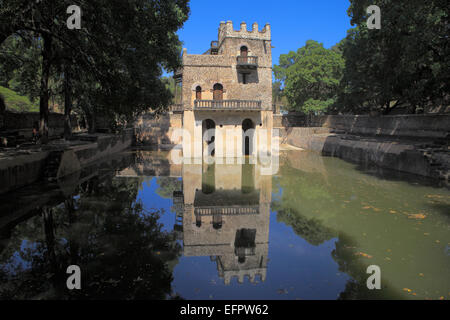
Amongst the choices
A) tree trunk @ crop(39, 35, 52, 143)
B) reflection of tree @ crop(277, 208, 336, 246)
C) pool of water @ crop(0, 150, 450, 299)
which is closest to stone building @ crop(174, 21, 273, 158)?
tree trunk @ crop(39, 35, 52, 143)

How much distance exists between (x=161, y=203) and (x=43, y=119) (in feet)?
32.6

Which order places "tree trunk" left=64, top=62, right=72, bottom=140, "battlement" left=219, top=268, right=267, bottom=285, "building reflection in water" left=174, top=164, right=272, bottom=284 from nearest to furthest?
"battlement" left=219, top=268, right=267, bottom=285 < "building reflection in water" left=174, top=164, right=272, bottom=284 < "tree trunk" left=64, top=62, right=72, bottom=140

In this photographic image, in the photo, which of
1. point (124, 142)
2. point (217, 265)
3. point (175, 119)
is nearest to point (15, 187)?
point (217, 265)

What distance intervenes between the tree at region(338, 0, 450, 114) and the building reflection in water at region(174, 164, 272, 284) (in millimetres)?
9901

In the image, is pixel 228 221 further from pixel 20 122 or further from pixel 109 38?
pixel 20 122

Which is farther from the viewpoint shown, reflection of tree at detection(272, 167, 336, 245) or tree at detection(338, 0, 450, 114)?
tree at detection(338, 0, 450, 114)

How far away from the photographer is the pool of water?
18.3 feet

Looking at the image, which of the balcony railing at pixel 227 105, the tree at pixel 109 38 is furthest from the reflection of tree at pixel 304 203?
the tree at pixel 109 38

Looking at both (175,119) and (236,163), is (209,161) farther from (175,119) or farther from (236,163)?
(175,119)

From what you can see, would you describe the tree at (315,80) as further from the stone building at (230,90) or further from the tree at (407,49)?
the stone building at (230,90)

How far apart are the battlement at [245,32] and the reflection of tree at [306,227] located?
64.4 feet

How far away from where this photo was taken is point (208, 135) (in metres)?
27.1

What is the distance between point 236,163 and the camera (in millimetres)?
22484

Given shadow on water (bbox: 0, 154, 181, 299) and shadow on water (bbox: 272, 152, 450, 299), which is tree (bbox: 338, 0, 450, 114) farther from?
shadow on water (bbox: 0, 154, 181, 299)
